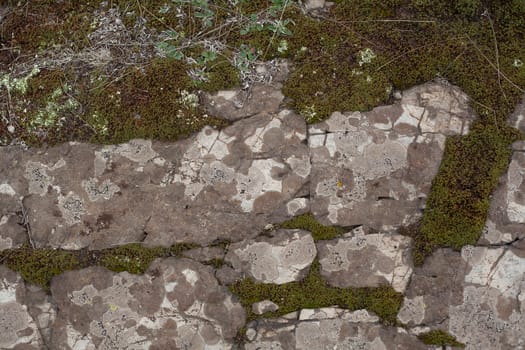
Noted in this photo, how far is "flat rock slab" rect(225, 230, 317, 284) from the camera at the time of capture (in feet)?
11.1

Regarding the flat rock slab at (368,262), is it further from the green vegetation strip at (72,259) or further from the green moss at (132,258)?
the green moss at (132,258)

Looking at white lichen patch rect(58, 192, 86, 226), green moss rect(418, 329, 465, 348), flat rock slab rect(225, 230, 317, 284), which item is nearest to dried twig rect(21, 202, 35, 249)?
white lichen patch rect(58, 192, 86, 226)

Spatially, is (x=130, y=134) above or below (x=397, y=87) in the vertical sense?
below

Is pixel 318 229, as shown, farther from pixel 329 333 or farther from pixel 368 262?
pixel 329 333

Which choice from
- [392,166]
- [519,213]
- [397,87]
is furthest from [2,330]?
[519,213]

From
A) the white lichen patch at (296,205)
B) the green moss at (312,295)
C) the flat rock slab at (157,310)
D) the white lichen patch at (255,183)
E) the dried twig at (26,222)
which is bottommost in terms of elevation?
the flat rock slab at (157,310)

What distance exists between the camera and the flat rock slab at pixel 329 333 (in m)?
3.33

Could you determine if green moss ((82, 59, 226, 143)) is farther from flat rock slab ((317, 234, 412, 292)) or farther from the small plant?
flat rock slab ((317, 234, 412, 292))

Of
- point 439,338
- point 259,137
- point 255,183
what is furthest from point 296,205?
point 439,338

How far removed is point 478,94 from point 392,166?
81 centimetres

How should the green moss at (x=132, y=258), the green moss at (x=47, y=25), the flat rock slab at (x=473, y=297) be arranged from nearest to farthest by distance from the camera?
the flat rock slab at (x=473, y=297), the green moss at (x=132, y=258), the green moss at (x=47, y=25)

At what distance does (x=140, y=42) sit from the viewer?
3.57 meters

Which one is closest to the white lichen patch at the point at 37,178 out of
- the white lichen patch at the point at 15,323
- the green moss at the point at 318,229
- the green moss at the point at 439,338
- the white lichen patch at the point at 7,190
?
the white lichen patch at the point at 7,190

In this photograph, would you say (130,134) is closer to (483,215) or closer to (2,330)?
(2,330)
